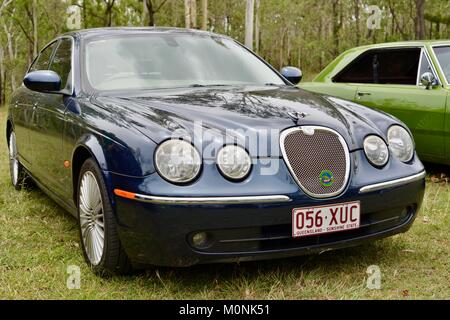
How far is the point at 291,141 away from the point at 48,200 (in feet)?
10.0

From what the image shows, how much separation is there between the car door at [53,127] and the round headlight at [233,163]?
1416 mm

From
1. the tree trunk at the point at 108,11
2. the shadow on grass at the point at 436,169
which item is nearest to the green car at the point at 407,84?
the shadow on grass at the point at 436,169

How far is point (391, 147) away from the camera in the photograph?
10.5ft

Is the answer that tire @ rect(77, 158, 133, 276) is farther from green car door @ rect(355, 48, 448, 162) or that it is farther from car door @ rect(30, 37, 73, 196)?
green car door @ rect(355, 48, 448, 162)

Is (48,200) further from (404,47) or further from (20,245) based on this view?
(404,47)

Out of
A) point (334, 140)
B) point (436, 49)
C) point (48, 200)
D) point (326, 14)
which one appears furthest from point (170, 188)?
point (326, 14)

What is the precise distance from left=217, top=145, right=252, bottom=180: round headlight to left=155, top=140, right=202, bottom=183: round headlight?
111 mm

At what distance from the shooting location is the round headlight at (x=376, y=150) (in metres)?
3.04

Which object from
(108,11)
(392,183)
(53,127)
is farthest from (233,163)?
(108,11)

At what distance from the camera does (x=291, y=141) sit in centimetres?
284

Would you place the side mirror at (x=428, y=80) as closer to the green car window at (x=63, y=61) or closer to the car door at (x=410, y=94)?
the car door at (x=410, y=94)

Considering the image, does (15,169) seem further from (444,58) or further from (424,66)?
(444,58)

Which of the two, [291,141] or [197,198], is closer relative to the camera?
[197,198]

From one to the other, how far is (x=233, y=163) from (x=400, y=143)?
44.7 inches
